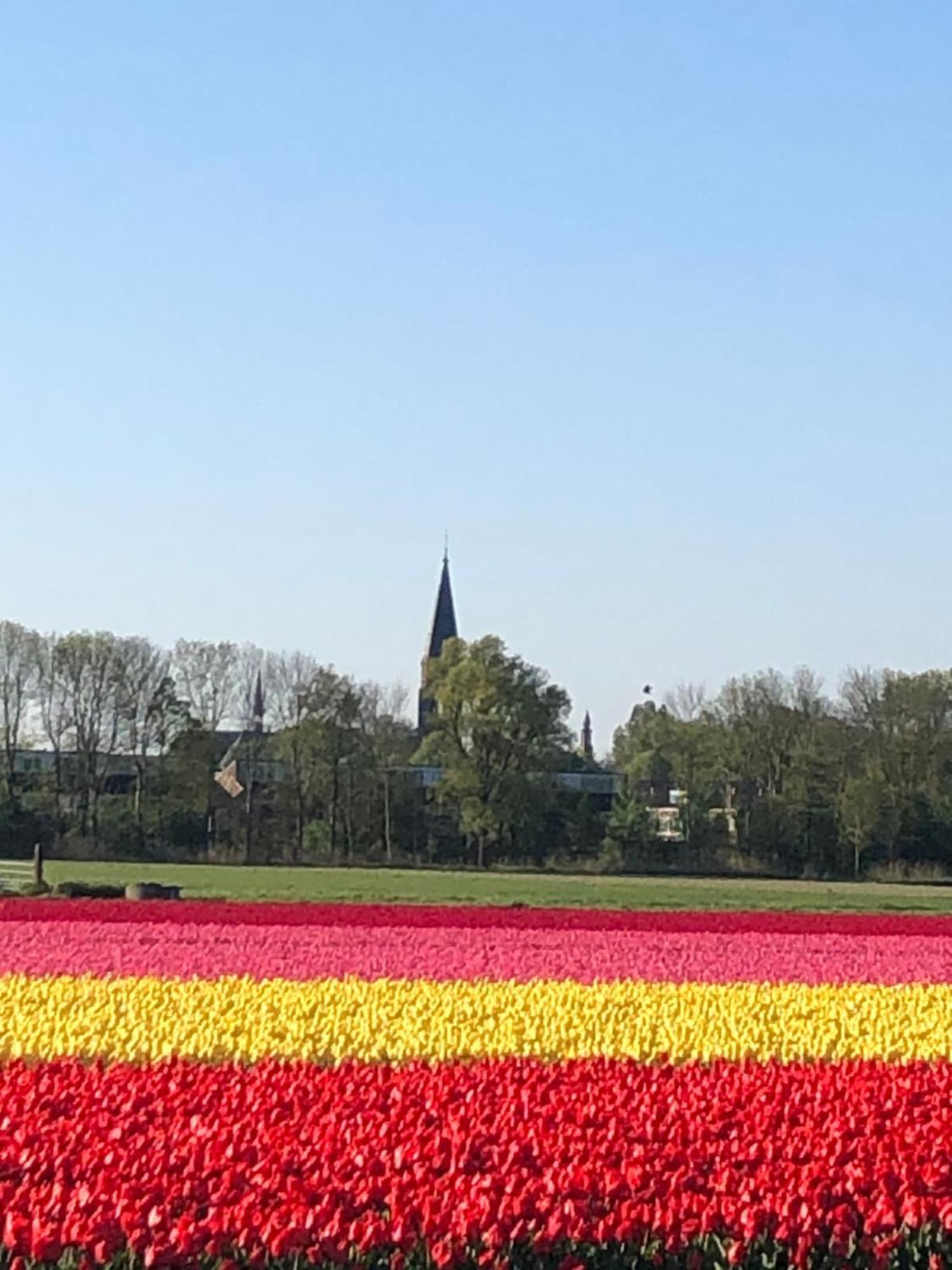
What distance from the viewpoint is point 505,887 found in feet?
178

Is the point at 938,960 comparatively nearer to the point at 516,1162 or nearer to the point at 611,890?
the point at 516,1162

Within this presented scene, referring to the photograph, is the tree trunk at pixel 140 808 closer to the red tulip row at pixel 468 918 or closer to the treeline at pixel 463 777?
the treeline at pixel 463 777

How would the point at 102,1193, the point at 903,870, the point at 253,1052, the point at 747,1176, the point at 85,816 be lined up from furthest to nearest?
the point at 85,816
the point at 903,870
the point at 253,1052
the point at 747,1176
the point at 102,1193

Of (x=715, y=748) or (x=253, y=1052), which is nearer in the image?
(x=253, y=1052)

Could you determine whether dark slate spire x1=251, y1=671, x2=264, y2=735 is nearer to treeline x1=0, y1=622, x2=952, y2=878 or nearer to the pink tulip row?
treeline x1=0, y1=622, x2=952, y2=878

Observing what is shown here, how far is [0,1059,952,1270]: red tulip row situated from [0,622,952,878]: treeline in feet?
220

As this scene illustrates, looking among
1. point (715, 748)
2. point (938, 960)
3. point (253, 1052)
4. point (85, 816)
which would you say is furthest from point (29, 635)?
A: point (253, 1052)

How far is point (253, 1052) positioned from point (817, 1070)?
11.0ft

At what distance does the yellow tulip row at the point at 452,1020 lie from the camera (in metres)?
12.4

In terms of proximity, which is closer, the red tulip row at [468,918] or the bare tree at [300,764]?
the red tulip row at [468,918]

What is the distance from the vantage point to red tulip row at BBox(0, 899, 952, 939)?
2884 cm

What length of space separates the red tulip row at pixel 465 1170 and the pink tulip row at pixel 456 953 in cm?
995

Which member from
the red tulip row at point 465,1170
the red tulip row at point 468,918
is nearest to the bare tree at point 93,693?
the red tulip row at point 468,918

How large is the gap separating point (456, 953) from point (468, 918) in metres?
7.36
